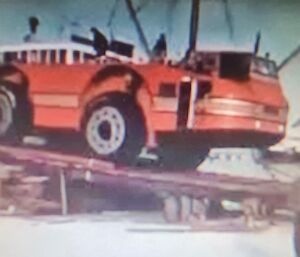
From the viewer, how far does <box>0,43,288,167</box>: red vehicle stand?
78.8 inches

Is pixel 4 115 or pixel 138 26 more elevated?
pixel 138 26

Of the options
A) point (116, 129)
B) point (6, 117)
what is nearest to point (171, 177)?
point (116, 129)

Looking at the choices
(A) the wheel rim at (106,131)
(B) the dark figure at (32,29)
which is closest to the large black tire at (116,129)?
(A) the wheel rim at (106,131)

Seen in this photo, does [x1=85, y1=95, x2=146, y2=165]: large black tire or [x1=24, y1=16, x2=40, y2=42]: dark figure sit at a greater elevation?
[x1=24, y1=16, x2=40, y2=42]: dark figure

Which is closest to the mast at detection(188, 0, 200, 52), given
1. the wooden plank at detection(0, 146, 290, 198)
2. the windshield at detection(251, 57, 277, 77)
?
the windshield at detection(251, 57, 277, 77)

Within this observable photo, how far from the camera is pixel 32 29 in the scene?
203cm

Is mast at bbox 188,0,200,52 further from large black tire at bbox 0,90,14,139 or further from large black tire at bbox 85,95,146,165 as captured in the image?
large black tire at bbox 0,90,14,139

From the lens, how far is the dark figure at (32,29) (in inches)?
79.7

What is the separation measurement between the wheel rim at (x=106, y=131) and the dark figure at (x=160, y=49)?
16 cm

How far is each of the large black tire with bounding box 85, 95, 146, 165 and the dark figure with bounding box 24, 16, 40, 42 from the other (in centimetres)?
22

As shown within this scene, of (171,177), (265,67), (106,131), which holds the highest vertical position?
(265,67)

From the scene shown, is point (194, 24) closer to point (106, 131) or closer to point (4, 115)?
point (106, 131)

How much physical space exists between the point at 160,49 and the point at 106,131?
9.0 inches

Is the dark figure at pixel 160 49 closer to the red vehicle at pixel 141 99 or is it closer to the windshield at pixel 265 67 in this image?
the red vehicle at pixel 141 99
